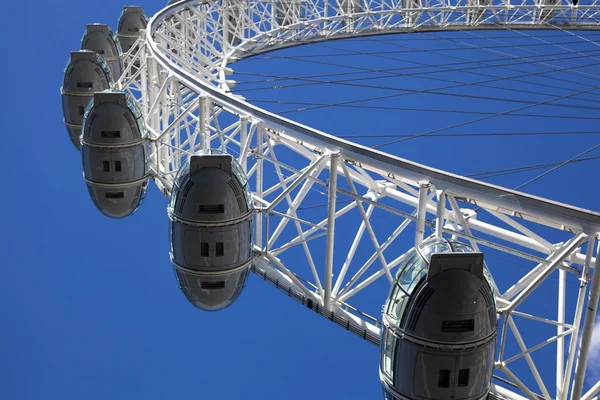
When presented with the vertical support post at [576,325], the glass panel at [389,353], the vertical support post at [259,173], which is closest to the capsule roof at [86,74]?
the vertical support post at [259,173]

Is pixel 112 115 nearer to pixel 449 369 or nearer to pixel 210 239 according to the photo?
pixel 210 239

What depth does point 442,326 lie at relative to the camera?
36.9 feet

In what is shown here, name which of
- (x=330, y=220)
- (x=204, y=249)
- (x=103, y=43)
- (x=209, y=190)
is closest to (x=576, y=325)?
(x=330, y=220)

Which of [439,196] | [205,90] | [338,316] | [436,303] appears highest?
[205,90]

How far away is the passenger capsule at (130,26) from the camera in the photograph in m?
36.0

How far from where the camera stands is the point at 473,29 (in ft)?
A: 134

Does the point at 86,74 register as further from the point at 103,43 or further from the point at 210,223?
the point at 210,223

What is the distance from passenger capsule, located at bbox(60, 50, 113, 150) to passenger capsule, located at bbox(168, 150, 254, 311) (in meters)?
11.3

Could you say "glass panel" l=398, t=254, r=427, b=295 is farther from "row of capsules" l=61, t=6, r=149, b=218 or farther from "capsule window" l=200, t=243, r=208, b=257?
"row of capsules" l=61, t=6, r=149, b=218

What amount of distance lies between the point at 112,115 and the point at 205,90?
8.98ft

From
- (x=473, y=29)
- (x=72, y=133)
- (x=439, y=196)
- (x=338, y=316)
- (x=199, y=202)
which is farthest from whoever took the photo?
(x=473, y=29)

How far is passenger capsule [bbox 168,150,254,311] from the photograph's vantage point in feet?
51.6

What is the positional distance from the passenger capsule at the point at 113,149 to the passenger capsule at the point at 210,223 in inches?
192

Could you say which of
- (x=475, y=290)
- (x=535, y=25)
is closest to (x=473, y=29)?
(x=535, y=25)
